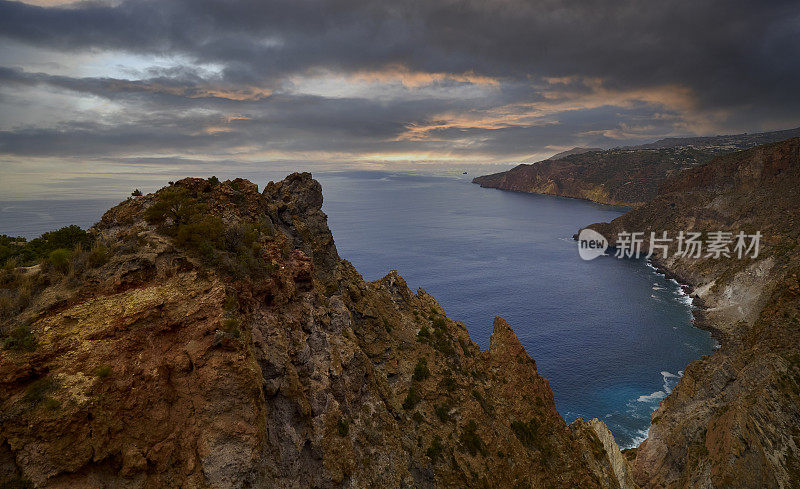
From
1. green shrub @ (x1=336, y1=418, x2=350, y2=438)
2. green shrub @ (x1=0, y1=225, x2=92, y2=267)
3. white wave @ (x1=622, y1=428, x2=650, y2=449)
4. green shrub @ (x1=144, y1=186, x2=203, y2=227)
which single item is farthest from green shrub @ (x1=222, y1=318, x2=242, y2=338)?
white wave @ (x1=622, y1=428, x2=650, y2=449)

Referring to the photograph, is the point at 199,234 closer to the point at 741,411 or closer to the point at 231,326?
the point at 231,326

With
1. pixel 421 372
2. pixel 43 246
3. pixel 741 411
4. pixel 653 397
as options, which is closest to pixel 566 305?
pixel 653 397

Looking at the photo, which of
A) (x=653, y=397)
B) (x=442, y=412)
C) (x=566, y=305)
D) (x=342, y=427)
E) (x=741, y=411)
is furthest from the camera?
(x=566, y=305)

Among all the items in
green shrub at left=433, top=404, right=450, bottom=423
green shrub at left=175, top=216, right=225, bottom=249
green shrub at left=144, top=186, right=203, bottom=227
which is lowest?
green shrub at left=433, top=404, right=450, bottom=423

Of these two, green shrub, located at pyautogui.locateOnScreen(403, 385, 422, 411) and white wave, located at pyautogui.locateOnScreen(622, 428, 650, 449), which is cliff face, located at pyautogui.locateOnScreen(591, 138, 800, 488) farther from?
green shrub, located at pyautogui.locateOnScreen(403, 385, 422, 411)

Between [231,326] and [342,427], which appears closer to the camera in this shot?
[231,326]

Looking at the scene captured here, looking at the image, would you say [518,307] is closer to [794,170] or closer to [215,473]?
[215,473]
